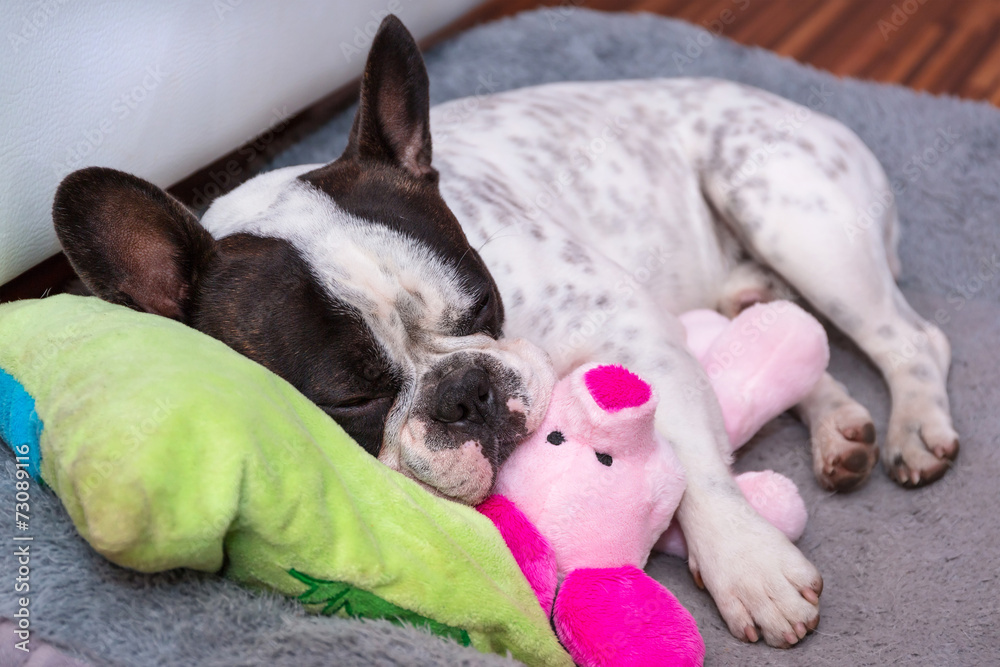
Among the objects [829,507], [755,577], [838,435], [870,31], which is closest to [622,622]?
[755,577]

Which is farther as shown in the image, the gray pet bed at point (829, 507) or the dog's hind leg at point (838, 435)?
the dog's hind leg at point (838, 435)

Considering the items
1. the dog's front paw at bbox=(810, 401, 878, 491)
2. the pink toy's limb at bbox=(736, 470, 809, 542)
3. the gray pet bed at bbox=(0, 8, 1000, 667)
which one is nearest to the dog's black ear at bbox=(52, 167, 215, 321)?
the gray pet bed at bbox=(0, 8, 1000, 667)

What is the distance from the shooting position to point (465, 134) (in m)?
2.79

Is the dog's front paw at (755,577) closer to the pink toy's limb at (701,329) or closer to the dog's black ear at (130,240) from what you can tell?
the pink toy's limb at (701,329)

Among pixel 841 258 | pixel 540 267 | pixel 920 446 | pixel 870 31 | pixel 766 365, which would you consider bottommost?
pixel 870 31

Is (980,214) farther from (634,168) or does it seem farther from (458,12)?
(458,12)

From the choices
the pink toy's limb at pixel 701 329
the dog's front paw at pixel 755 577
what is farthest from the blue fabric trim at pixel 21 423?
the pink toy's limb at pixel 701 329

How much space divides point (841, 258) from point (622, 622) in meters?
1.55

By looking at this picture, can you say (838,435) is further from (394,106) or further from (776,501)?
(394,106)

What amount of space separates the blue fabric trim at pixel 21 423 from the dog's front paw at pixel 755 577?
1.30 m

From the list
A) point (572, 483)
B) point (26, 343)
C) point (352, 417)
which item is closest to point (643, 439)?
point (572, 483)

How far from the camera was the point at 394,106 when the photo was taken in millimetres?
2146

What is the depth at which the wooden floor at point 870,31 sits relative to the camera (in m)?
4.47

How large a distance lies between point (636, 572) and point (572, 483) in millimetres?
200
